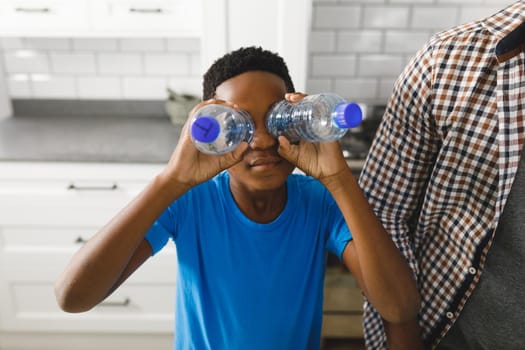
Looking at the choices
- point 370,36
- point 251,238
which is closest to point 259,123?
point 251,238

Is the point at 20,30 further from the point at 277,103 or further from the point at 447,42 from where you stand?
the point at 447,42

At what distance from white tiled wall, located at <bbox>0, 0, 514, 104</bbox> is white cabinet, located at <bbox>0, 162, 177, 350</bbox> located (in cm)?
61

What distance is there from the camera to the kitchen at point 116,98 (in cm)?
150

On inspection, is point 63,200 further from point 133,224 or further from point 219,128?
point 219,128

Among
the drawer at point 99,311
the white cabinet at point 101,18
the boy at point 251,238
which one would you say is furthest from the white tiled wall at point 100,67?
the boy at point 251,238

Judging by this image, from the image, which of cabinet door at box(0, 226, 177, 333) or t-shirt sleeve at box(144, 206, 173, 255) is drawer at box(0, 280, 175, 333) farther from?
t-shirt sleeve at box(144, 206, 173, 255)

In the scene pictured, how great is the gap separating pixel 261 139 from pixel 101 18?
4.07 ft

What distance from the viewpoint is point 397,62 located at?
1.89 meters

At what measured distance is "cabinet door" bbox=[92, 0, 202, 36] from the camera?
5.28ft

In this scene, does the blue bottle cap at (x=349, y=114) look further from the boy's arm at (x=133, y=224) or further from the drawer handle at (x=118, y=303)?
the drawer handle at (x=118, y=303)

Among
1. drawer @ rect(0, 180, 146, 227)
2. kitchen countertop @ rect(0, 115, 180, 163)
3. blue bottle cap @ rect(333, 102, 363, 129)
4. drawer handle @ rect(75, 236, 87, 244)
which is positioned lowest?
drawer handle @ rect(75, 236, 87, 244)

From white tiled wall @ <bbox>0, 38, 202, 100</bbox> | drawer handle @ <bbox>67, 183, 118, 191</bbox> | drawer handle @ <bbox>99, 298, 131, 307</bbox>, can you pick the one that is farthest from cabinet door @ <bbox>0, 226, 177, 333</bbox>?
white tiled wall @ <bbox>0, 38, 202, 100</bbox>

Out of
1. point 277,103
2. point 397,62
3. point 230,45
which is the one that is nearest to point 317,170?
point 277,103

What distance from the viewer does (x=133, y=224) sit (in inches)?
27.8
